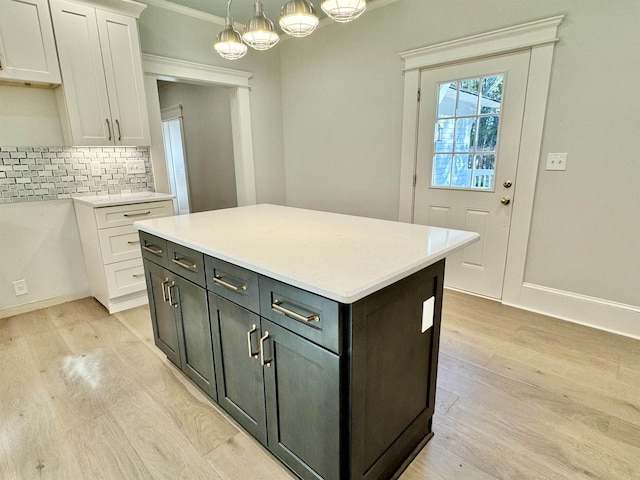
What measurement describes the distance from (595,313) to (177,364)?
9.30 feet

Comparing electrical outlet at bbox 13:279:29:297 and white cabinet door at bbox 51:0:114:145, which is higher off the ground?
white cabinet door at bbox 51:0:114:145

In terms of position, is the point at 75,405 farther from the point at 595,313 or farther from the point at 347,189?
the point at 595,313

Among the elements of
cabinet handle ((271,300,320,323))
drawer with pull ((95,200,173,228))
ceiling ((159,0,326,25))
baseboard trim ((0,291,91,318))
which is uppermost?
ceiling ((159,0,326,25))

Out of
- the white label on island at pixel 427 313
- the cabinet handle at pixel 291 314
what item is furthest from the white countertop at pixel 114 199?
the white label on island at pixel 427 313

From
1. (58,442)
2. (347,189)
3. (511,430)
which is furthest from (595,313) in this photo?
(58,442)

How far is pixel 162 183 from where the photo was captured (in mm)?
3340

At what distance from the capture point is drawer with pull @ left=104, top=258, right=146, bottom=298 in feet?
8.98

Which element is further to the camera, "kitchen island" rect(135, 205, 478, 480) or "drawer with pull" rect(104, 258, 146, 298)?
"drawer with pull" rect(104, 258, 146, 298)

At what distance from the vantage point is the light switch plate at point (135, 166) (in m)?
3.20

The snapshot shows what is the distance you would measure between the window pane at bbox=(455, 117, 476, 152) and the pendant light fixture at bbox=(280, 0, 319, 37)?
169cm

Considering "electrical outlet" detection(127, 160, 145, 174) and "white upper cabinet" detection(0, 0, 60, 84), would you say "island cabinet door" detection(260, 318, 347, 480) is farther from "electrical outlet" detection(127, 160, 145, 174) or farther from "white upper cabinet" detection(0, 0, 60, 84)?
"electrical outlet" detection(127, 160, 145, 174)

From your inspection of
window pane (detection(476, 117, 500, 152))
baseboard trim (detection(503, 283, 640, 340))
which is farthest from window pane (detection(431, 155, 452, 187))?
baseboard trim (detection(503, 283, 640, 340))

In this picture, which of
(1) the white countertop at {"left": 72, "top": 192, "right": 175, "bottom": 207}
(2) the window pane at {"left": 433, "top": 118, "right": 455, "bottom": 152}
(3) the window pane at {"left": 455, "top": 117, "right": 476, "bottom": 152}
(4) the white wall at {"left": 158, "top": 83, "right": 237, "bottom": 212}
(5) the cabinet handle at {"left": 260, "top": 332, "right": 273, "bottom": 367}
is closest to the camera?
(5) the cabinet handle at {"left": 260, "top": 332, "right": 273, "bottom": 367}

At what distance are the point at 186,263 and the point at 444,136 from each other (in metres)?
2.42
